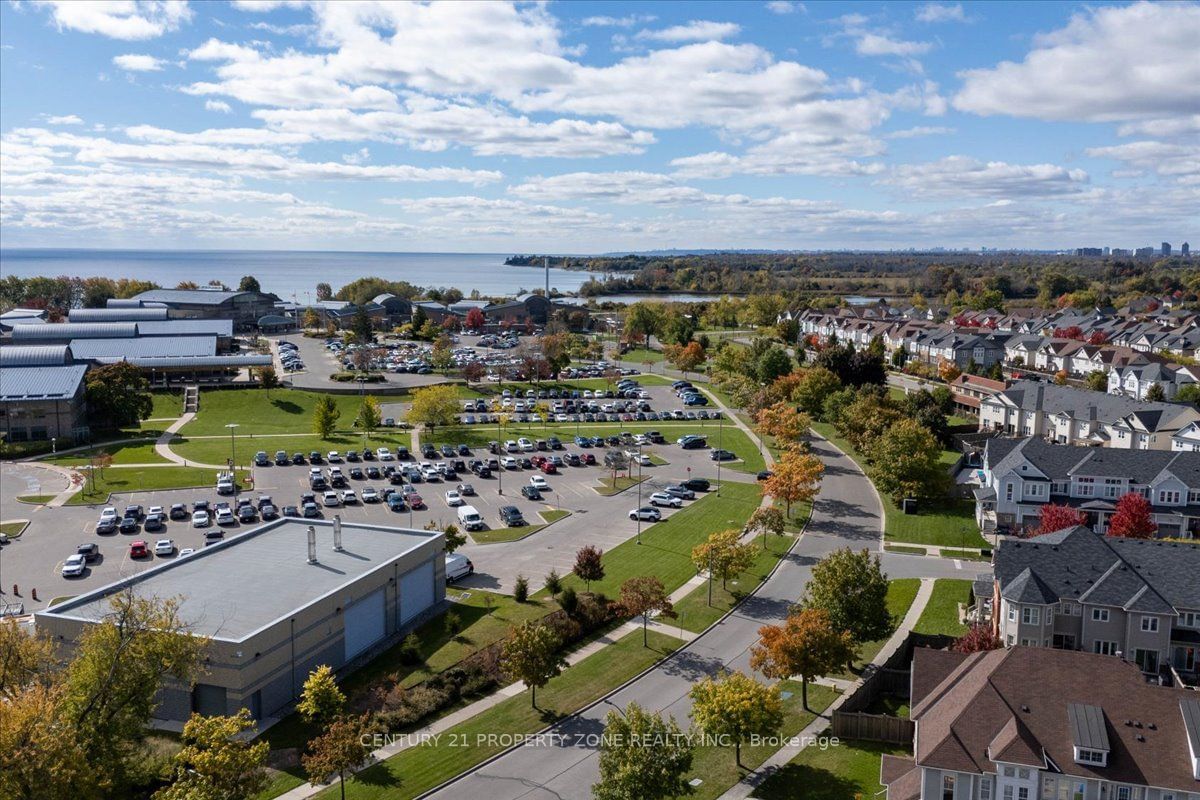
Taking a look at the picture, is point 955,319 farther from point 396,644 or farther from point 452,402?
point 396,644

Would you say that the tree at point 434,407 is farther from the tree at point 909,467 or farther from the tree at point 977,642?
the tree at point 977,642

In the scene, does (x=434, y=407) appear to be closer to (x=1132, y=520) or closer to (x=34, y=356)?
(x=34, y=356)

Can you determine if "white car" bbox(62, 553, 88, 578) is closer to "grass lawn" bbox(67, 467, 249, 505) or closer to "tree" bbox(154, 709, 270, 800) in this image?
"grass lawn" bbox(67, 467, 249, 505)

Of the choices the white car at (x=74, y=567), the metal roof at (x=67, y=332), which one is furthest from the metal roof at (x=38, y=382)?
the white car at (x=74, y=567)

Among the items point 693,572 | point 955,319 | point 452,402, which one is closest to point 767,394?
point 452,402

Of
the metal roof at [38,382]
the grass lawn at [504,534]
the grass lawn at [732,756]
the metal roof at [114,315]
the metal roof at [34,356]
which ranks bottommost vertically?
the grass lawn at [732,756]

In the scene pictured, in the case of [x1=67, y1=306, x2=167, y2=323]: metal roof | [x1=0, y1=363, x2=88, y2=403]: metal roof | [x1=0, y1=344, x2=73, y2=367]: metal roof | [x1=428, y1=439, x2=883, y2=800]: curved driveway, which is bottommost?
[x1=428, y1=439, x2=883, y2=800]: curved driveway

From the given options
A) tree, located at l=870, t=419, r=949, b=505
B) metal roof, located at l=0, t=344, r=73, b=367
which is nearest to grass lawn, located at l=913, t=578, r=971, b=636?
tree, located at l=870, t=419, r=949, b=505
